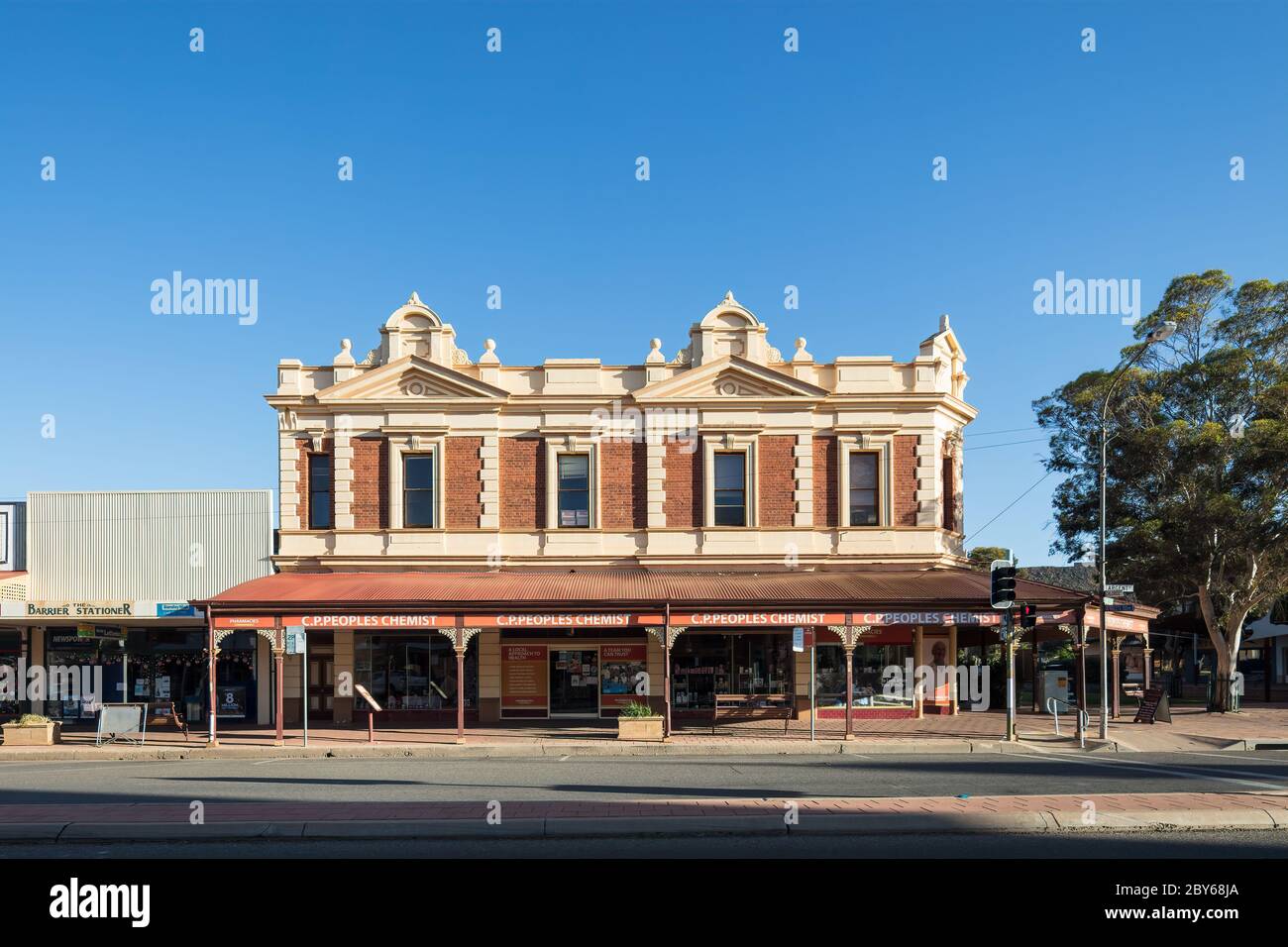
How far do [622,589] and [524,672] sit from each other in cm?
421

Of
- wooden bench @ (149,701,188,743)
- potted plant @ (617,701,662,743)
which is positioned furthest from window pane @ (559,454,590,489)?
wooden bench @ (149,701,188,743)

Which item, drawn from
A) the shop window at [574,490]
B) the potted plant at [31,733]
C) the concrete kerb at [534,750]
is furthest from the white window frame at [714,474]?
the potted plant at [31,733]

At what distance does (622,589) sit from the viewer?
26.8 metres

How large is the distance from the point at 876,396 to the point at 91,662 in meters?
22.6

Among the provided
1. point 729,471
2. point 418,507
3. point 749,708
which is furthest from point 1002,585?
point 418,507

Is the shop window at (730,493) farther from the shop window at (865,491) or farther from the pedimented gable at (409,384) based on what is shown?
the pedimented gable at (409,384)

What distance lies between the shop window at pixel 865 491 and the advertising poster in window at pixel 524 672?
9.03 meters

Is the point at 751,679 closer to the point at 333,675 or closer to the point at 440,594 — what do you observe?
the point at 440,594

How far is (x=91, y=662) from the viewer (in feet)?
100

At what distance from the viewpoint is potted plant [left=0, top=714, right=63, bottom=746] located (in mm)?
25266

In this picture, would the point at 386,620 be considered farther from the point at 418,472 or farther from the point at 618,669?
the point at 618,669
